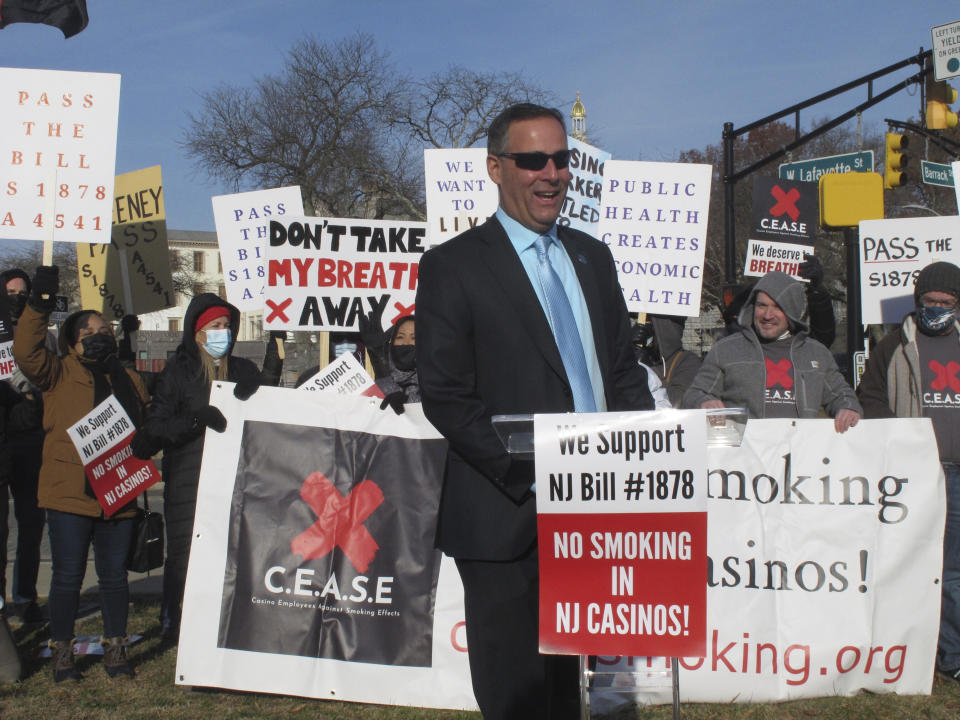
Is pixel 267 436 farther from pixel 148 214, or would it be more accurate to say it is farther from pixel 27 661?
pixel 148 214

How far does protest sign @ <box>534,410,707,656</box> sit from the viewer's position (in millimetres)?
2381

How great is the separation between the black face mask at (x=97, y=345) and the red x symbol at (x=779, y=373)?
3.45 meters

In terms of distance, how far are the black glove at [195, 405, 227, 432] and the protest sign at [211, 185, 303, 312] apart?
131 inches

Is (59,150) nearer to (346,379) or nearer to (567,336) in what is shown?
(346,379)

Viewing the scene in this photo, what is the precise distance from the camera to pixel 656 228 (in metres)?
7.83

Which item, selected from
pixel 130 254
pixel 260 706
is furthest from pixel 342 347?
pixel 130 254

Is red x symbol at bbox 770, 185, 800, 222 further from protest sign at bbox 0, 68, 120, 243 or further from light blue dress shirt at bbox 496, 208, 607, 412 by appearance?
light blue dress shirt at bbox 496, 208, 607, 412

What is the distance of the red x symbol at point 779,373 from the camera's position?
509 centimetres

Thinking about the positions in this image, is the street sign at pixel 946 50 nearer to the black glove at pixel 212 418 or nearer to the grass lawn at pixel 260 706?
the grass lawn at pixel 260 706

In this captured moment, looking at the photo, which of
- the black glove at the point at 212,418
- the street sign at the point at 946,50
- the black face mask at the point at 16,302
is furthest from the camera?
the street sign at the point at 946,50

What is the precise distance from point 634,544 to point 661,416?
12.4 inches

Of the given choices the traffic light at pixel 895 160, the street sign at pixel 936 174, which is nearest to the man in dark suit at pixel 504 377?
the street sign at pixel 936 174

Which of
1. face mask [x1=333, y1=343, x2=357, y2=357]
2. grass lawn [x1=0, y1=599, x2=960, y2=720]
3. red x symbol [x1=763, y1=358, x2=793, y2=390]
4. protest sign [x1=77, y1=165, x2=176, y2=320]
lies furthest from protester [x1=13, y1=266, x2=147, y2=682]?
protest sign [x1=77, y1=165, x2=176, y2=320]

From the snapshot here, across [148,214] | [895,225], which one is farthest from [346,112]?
[895,225]
